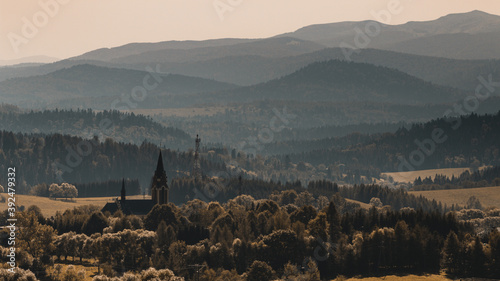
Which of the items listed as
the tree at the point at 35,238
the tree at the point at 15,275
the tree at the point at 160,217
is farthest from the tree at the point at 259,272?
the tree at the point at 35,238

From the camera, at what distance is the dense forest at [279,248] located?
156 m

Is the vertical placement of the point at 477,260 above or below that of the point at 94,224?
above

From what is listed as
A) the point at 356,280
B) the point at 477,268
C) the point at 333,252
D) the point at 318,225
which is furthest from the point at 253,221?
the point at 477,268

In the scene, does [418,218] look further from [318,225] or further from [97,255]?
[97,255]

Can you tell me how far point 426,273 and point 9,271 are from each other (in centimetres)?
7479

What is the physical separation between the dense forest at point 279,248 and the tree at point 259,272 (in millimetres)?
182

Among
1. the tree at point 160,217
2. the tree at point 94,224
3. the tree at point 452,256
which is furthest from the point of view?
the tree at point 94,224

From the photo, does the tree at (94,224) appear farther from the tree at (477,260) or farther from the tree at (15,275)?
the tree at (477,260)

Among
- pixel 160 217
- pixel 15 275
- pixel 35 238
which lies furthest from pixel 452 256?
pixel 35 238

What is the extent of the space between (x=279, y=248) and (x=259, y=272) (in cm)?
1344

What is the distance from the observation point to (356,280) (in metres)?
154

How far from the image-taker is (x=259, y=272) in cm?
15475

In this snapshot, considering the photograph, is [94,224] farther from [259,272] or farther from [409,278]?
[409,278]

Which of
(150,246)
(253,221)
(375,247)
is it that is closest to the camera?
(375,247)
